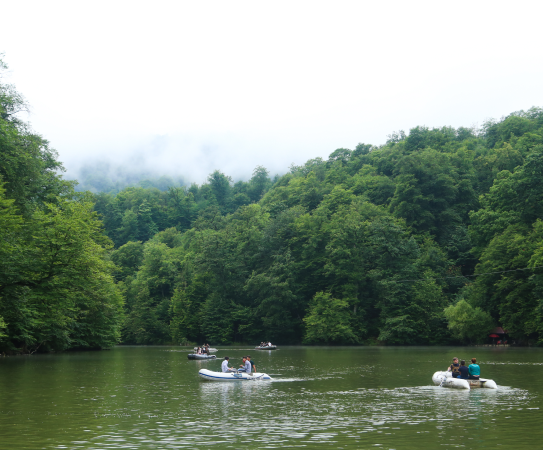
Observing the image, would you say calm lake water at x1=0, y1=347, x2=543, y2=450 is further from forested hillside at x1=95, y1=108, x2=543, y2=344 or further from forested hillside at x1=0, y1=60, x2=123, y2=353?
forested hillside at x1=95, y1=108, x2=543, y2=344

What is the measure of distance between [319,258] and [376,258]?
9.84 meters

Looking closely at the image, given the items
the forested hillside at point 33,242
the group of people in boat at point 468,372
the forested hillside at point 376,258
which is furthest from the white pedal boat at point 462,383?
the forested hillside at point 376,258

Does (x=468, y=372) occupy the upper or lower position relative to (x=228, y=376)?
upper

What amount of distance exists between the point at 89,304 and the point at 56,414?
143 feet

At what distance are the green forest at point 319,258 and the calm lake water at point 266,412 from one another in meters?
15.2

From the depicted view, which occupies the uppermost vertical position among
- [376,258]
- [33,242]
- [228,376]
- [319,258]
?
[319,258]

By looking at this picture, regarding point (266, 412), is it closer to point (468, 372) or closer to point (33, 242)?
point (468, 372)

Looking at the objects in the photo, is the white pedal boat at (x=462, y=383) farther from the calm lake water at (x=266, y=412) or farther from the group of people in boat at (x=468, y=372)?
the calm lake water at (x=266, y=412)

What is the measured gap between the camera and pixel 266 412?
2112 centimetres

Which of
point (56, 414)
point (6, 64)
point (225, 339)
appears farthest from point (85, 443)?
point (225, 339)

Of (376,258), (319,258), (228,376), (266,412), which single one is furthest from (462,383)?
(319,258)

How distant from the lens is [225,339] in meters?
96.6

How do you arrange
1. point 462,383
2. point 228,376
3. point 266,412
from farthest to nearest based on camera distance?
point 228,376 < point 462,383 < point 266,412

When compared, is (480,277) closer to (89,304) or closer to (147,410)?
(89,304)
